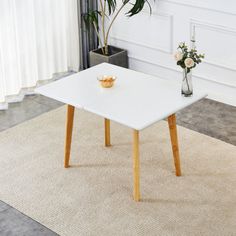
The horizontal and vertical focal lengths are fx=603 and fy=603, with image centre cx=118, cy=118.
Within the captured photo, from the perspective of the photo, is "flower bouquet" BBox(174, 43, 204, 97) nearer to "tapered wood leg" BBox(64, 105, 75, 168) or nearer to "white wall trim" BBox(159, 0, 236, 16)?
"tapered wood leg" BBox(64, 105, 75, 168)

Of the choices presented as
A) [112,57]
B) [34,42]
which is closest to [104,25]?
[112,57]

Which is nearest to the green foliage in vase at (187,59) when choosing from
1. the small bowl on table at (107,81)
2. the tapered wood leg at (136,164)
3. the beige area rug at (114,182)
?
the small bowl on table at (107,81)

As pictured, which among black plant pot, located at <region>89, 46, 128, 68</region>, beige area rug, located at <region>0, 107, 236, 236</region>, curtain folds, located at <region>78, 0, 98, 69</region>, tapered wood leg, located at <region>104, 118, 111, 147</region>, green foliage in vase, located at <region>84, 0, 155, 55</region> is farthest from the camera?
curtain folds, located at <region>78, 0, 98, 69</region>

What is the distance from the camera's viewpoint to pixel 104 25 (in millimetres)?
6301

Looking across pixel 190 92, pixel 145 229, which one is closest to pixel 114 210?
pixel 145 229

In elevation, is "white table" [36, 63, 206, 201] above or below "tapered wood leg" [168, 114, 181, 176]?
above

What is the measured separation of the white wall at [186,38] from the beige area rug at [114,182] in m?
0.71

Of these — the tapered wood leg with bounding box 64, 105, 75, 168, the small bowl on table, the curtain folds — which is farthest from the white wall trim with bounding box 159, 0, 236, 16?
the tapered wood leg with bounding box 64, 105, 75, 168

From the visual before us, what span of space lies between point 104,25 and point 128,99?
7.20 ft

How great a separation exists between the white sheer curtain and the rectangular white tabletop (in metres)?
1.17

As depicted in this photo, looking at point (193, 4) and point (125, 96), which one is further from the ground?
point (193, 4)

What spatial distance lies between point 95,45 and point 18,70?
1029mm

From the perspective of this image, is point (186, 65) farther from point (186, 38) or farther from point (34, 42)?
point (34, 42)

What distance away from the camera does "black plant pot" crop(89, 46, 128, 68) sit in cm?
599
